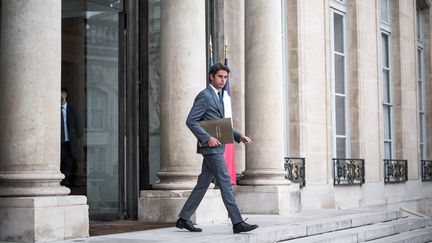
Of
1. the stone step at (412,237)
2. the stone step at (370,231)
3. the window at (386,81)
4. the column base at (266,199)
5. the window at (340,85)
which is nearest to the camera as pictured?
the stone step at (370,231)

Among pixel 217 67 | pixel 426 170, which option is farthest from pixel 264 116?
pixel 426 170

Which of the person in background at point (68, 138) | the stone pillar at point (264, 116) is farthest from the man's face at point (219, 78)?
the stone pillar at point (264, 116)

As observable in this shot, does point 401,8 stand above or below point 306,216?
above

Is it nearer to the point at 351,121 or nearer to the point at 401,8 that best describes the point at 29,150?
the point at 351,121

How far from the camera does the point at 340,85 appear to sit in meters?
18.1

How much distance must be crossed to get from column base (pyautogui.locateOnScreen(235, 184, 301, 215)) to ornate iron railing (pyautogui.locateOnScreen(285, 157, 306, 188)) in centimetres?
211

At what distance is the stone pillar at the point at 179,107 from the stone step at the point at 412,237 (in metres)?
2.63

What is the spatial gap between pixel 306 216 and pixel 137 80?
3349 mm

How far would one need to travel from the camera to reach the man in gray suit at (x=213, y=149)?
29.3ft

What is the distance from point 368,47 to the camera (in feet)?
61.4

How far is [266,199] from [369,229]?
1.97m

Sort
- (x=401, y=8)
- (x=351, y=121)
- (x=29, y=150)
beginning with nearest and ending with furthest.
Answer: (x=29, y=150) → (x=351, y=121) → (x=401, y=8)

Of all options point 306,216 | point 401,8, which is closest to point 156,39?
point 306,216

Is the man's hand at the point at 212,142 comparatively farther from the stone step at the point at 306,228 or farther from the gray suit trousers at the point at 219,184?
the stone step at the point at 306,228
